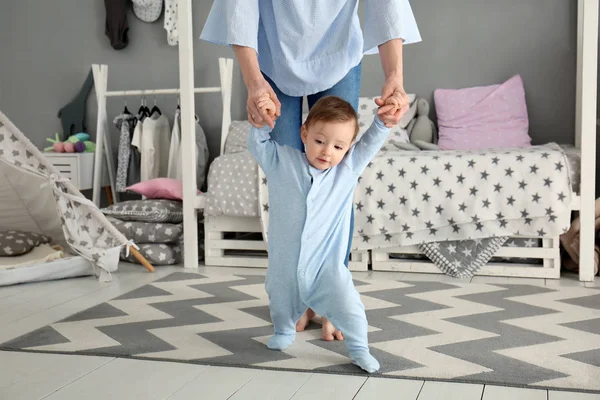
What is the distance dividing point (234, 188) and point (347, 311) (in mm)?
1353

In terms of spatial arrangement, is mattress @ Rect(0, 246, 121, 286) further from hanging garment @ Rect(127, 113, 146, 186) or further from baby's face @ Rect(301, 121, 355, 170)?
baby's face @ Rect(301, 121, 355, 170)

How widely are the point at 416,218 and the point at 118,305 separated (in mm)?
1121

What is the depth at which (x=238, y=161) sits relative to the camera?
2.90 m

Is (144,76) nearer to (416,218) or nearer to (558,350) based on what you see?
(416,218)

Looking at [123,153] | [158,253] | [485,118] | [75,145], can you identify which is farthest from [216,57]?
[485,118]

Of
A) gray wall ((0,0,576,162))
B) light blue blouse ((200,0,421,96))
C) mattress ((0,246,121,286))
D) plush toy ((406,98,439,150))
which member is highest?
gray wall ((0,0,576,162))

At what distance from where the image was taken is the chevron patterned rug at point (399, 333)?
5.19 ft

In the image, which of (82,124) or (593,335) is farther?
(82,124)

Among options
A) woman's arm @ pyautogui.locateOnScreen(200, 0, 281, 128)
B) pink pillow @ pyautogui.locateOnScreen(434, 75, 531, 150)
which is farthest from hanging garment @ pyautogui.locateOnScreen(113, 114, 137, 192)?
woman's arm @ pyautogui.locateOnScreen(200, 0, 281, 128)

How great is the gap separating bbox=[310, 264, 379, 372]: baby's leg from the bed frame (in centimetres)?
120

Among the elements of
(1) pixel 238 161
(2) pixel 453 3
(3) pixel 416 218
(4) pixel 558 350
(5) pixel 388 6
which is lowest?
(4) pixel 558 350

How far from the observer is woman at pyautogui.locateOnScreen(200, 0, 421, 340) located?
5.00ft

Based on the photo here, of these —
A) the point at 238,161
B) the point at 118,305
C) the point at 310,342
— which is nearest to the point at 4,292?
the point at 118,305

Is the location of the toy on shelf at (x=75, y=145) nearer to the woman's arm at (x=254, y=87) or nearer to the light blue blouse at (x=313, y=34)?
the light blue blouse at (x=313, y=34)
